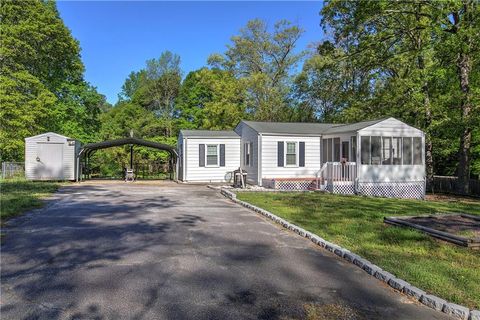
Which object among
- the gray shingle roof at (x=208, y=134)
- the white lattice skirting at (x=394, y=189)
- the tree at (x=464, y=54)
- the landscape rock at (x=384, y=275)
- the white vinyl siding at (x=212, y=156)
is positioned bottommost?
the landscape rock at (x=384, y=275)

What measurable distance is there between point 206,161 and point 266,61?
18931 mm

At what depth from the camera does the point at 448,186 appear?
73.2ft

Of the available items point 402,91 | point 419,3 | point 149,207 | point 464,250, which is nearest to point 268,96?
point 402,91

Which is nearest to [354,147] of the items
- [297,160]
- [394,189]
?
[394,189]

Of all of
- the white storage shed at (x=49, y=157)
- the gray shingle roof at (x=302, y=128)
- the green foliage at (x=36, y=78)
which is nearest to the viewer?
the gray shingle roof at (x=302, y=128)

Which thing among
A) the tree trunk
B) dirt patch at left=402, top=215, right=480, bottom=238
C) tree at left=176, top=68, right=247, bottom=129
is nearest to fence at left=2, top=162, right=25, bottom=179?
tree at left=176, top=68, right=247, bottom=129

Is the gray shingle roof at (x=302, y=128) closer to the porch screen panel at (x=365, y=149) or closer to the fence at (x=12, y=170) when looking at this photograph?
the porch screen panel at (x=365, y=149)

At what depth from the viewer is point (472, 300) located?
410cm

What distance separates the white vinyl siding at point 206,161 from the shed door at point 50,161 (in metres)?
6.58

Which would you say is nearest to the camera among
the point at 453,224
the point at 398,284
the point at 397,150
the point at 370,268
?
the point at 398,284

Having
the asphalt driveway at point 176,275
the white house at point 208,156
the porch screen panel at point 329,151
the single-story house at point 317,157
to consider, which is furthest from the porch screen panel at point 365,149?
the asphalt driveway at point 176,275

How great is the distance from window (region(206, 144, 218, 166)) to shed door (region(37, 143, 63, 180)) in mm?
7887

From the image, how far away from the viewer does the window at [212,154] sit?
21.8m

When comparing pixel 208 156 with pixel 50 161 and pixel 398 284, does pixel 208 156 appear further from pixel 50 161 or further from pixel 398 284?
pixel 398 284
